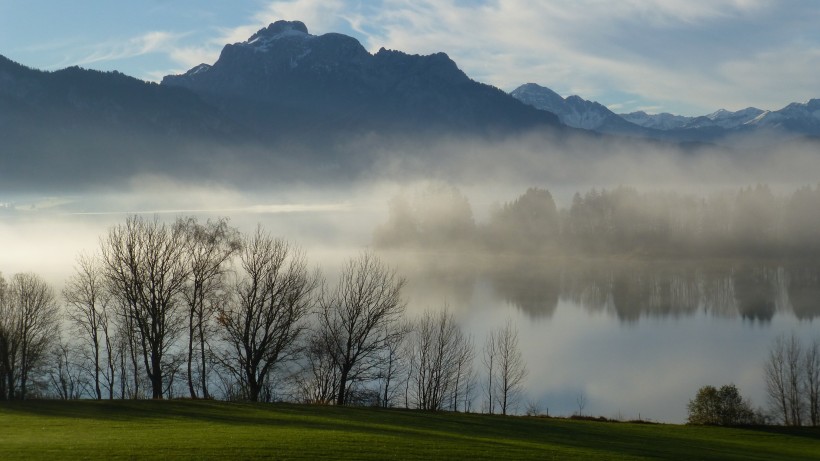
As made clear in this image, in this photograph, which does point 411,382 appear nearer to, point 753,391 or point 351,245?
point 753,391

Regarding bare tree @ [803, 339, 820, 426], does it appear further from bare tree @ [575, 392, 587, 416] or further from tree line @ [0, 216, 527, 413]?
tree line @ [0, 216, 527, 413]

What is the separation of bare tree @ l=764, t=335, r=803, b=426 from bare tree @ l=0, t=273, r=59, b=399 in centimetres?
4601

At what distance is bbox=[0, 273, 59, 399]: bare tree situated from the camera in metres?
39.9

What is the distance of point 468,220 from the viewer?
12962 cm

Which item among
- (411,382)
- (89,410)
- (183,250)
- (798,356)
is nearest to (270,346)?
(183,250)

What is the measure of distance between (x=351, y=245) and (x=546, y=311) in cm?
6790

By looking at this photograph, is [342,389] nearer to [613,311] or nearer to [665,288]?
[613,311]

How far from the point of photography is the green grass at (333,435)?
1936 centimetres

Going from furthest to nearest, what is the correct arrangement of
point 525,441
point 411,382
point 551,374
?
point 551,374
point 411,382
point 525,441

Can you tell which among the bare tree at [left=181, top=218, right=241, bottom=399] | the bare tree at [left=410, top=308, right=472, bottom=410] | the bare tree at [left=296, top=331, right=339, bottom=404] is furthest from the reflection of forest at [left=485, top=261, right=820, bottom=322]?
the bare tree at [left=181, top=218, right=241, bottom=399]

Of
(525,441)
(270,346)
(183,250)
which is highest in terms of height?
(183,250)

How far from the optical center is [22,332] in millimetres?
41938

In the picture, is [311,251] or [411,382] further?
[311,251]

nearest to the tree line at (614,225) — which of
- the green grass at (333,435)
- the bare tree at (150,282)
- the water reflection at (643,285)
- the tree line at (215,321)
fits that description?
the water reflection at (643,285)
